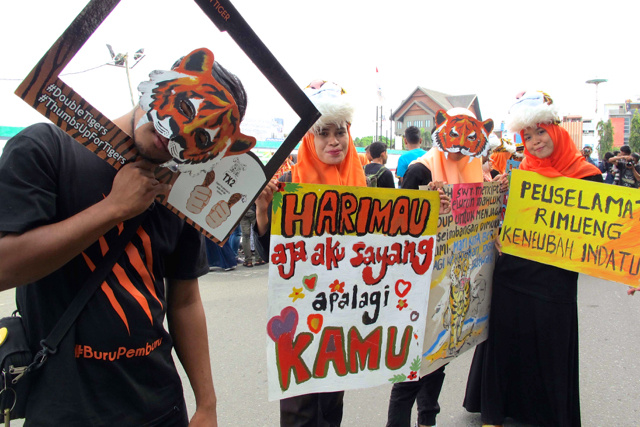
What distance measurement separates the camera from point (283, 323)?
174 cm

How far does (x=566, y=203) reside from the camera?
249cm

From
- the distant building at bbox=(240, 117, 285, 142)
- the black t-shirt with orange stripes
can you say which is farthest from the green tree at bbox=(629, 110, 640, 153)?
the black t-shirt with orange stripes

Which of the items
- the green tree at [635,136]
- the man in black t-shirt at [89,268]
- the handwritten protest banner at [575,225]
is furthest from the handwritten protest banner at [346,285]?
the green tree at [635,136]

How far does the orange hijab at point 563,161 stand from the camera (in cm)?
255

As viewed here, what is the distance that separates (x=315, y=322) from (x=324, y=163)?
0.79 m

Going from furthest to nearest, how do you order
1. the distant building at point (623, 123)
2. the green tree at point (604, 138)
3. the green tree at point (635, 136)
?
the distant building at point (623, 123) < the green tree at point (604, 138) < the green tree at point (635, 136)

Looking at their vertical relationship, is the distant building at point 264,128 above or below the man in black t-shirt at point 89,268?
above

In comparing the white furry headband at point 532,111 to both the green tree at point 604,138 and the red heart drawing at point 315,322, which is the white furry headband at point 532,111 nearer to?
the red heart drawing at point 315,322

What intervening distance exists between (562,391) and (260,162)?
240cm

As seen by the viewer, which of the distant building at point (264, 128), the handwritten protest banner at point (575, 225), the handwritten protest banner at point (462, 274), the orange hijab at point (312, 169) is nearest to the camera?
the distant building at point (264, 128)

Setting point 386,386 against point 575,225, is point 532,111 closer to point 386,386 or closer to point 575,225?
point 575,225

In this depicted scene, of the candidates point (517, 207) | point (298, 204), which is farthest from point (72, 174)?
point (517, 207)

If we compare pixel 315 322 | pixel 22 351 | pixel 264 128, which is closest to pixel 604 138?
pixel 315 322

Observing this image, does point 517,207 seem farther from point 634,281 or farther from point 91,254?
point 91,254
